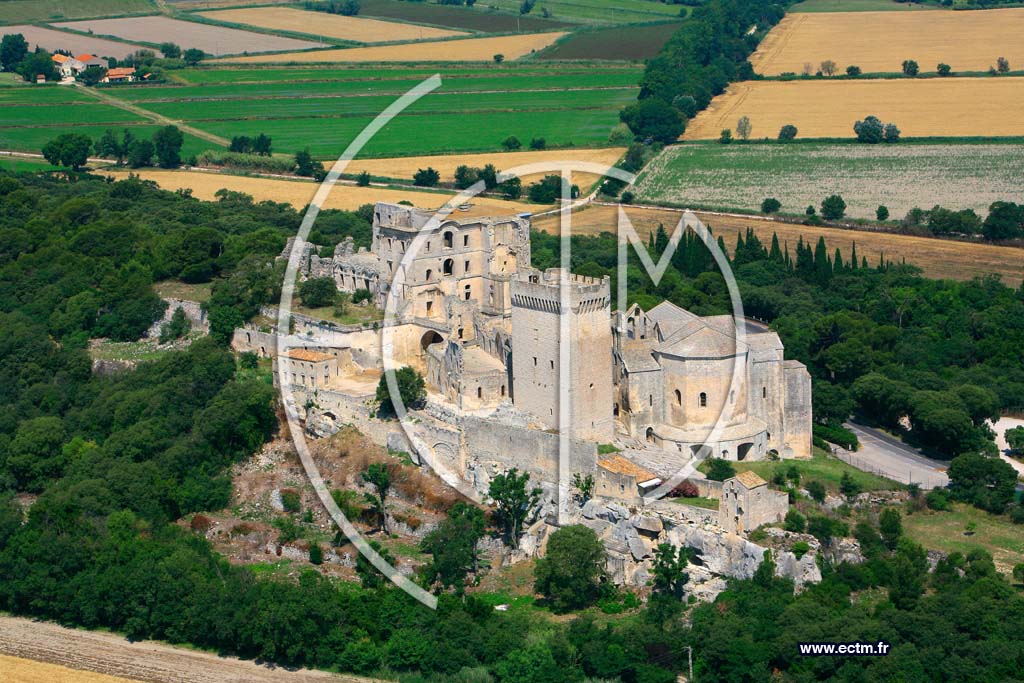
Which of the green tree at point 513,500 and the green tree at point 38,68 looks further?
the green tree at point 38,68

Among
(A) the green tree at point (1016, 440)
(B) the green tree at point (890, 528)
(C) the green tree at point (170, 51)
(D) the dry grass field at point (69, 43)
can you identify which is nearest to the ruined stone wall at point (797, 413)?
(B) the green tree at point (890, 528)

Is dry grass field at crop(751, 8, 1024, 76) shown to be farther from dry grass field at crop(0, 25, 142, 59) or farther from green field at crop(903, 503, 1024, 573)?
green field at crop(903, 503, 1024, 573)

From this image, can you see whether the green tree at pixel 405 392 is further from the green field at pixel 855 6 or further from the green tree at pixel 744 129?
the green field at pixel 855 6

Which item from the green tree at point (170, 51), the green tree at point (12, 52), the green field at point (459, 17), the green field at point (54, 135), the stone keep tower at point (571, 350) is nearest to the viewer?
the stone keep tower at point (571, 350)

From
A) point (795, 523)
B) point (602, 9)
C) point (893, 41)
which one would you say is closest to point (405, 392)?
point (795, 523)

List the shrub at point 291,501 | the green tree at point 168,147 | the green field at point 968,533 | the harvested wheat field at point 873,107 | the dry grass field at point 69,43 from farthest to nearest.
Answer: the dry grass field at point 69,43
the harvested wheat field at point 873,107
the green tree at point 168,147
the shrub at point 291,501
the green field at point 968,533

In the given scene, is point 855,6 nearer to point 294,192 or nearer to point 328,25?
point 328,25
